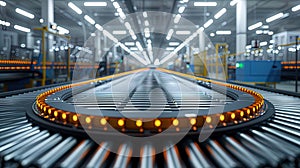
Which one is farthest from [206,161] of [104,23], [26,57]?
[104,23]

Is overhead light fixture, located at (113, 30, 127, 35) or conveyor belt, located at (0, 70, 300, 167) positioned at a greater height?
overhead light fixture, located at (113, 30, 127, 35)

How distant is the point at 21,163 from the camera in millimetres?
1481

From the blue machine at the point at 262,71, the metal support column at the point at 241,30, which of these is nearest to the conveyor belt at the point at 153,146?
the blue machine at the point at 262,71

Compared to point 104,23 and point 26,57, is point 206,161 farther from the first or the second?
point 104,23

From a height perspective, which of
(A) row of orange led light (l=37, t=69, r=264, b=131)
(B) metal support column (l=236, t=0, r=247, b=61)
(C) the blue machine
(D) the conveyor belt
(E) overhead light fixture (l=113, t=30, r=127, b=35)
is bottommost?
(D) the conveyor belt

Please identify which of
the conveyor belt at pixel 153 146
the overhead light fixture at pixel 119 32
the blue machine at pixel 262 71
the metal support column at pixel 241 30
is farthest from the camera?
the overhead light fixture at pixel 119 32

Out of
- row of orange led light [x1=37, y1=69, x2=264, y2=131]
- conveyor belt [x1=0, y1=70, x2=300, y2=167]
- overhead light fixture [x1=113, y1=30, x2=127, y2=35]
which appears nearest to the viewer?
conveyor belt [x1=0, y1=70, x2=300, y2=167]

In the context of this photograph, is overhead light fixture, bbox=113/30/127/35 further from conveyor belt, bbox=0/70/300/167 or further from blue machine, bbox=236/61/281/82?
conveyor belt, bbox=0/70/300/167

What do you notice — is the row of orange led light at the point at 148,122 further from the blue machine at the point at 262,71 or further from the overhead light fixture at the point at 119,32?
the overhead light fixture at the point at 119,32

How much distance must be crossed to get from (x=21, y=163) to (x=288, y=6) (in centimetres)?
1973

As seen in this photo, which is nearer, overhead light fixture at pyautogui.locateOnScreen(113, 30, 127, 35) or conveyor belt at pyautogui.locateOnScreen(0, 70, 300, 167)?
conveyor belt at pyautogui.locateOnScreen(0, 70, 300, 167)

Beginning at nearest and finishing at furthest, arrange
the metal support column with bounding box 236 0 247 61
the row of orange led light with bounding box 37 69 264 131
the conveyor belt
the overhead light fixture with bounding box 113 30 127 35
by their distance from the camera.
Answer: the conveyor belt < the row of orange led light with bounding box 37 69 264 131 < the metal support column with bounding box 236 0 247 61 < the overhead light fixture with bounding box 113 30 127 35

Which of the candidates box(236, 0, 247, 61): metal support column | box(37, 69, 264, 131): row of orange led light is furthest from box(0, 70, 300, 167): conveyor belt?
box(236, 0, 247, 61): metal support column

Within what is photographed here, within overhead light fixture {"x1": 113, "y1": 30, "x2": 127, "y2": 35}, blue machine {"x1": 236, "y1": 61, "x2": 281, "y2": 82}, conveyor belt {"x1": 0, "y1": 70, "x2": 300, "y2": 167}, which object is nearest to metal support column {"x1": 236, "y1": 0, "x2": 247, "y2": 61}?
blue machine {"x1": 236, "y1": 61, "x2": 281, "y2": 82}
